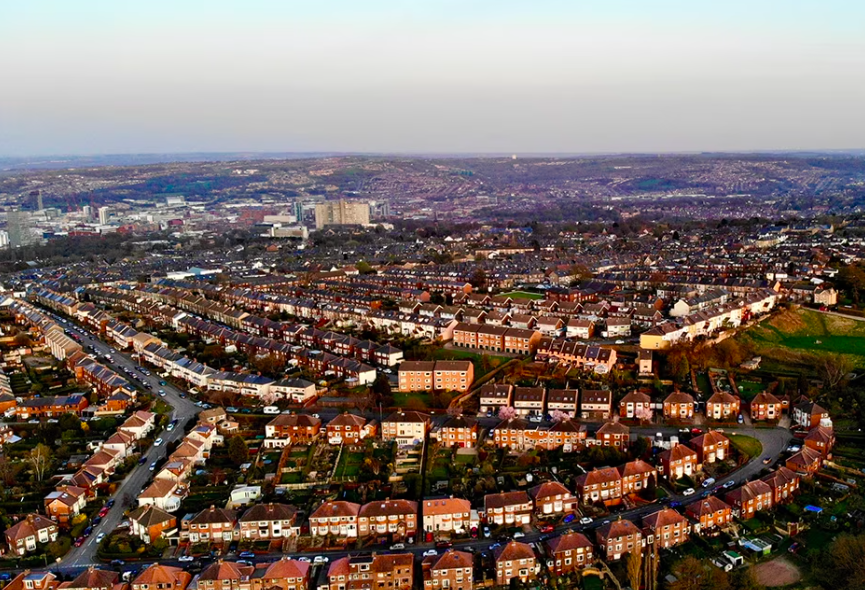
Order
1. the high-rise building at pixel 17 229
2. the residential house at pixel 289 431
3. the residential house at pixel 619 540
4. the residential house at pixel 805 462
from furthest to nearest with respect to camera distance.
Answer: the high-rise building at pixel 17 229
the residential house at pixel 289 431
the residential house at pixel 805 462
the residential house at pixel 619 540

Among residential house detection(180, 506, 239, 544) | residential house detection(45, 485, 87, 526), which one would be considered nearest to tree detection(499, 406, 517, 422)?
residential house detection(180, 506, 239, 544)

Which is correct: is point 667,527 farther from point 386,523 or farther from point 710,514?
point 386,523

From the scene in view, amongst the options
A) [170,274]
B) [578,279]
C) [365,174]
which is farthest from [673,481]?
[365,174]

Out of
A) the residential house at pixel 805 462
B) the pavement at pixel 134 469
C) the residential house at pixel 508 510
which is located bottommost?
the pavement at pixel 134 469

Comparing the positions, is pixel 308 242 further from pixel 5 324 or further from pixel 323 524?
pixel 323 524

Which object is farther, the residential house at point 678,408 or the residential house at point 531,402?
the residential house at point 531,402

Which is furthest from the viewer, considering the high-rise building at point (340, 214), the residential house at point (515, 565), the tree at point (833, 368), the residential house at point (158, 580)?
the high-rise building at point (340, 214)

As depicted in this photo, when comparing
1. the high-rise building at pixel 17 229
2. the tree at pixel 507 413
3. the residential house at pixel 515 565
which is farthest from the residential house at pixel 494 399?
the high-rise building at pixel 17 229

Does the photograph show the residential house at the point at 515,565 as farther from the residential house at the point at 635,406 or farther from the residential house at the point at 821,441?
the residential house at the point at 821,441

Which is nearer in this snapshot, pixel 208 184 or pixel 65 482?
pixel 65 482
